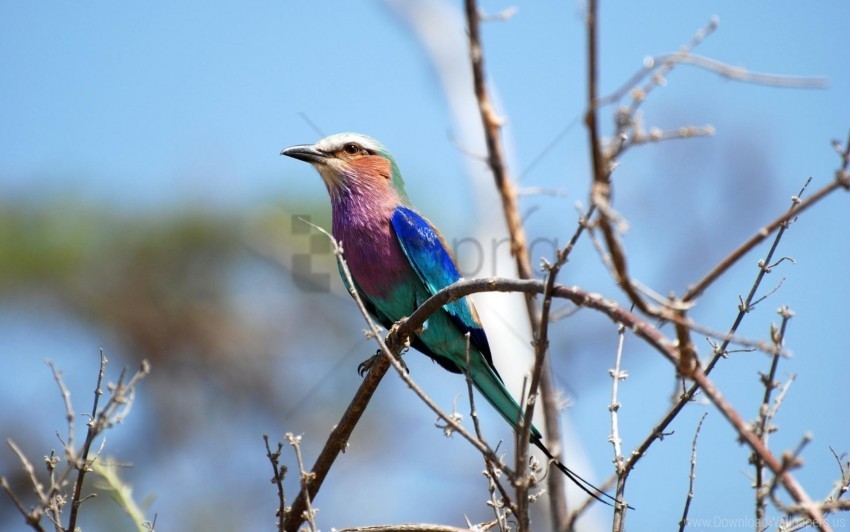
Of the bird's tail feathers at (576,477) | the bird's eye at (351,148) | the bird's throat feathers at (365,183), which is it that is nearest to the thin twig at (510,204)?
the bird's tail feathers at (576,477)

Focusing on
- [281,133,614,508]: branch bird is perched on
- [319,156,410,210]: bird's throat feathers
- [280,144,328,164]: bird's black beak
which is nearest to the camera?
[281,133,614,508]: branch bird is perched on

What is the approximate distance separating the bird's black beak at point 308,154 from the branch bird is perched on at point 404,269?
0.48 ft

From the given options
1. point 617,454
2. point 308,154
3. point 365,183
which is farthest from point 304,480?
point 308,154

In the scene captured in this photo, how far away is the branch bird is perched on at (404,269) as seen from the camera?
4180 millimetres

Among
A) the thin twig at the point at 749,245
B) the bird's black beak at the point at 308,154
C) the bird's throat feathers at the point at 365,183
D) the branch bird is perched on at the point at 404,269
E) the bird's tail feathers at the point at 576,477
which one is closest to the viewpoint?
the thin twig at the point at 749,245

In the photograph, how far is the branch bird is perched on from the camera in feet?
13.7

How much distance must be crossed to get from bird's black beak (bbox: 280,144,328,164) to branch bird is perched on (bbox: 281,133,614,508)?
0.15 metres

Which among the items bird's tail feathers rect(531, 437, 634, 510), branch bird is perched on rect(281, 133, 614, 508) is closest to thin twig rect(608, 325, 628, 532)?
bird's tail feathers rect(531, 437, 634, 510)

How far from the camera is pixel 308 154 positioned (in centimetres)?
487

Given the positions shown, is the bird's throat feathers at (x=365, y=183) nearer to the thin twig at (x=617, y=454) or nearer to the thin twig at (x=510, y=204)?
the thin twig at (x=510, y=204)

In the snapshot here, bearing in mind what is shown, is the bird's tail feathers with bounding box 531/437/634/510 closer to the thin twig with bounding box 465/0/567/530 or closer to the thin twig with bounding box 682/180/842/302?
the thin twig with bounding box 465/0/567/530

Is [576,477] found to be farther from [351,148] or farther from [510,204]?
[351,148]

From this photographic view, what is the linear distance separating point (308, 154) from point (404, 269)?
0.99 m

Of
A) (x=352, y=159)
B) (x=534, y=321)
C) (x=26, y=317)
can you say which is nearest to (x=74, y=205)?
(x=26, y=317)
